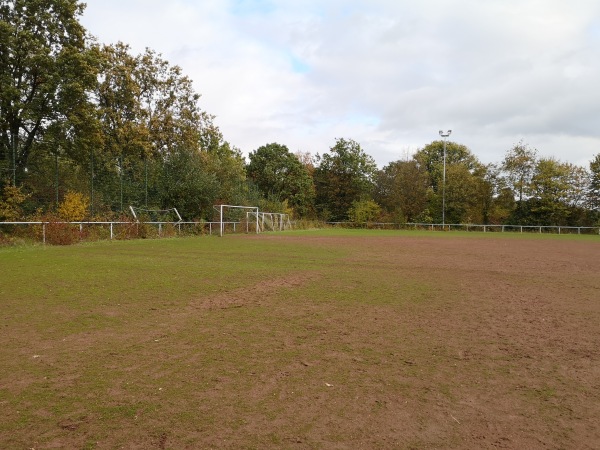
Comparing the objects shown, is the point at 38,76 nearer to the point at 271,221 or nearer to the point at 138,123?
the point at 138,123

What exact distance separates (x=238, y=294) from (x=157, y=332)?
9.66 ft

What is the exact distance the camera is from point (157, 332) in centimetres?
586

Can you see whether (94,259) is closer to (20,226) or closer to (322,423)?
(20,226)

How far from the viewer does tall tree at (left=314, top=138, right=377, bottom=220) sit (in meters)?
64.8

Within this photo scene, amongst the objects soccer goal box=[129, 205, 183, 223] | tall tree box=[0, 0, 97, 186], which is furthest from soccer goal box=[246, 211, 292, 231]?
tall tree box=[0, 0, 97, 186]

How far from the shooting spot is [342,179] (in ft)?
216

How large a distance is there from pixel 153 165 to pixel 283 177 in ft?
110

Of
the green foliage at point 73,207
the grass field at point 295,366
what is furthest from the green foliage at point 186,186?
the grass field at point 295,366

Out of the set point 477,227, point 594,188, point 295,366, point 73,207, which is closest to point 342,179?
point 477,227

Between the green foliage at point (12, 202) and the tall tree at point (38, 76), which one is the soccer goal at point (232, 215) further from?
the green foliage at point (12, 202)

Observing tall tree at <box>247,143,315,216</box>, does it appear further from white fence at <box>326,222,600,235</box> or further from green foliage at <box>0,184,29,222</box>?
green foliage at <box>0,184,29,222</box>

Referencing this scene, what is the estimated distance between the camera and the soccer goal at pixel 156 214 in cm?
2699

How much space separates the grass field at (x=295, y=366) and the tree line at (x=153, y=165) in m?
15.7

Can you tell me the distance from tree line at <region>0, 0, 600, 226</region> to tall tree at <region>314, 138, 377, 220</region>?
0.15m
